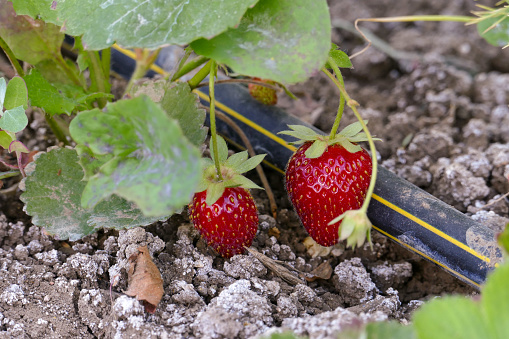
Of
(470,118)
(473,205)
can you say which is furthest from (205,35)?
(470,118)

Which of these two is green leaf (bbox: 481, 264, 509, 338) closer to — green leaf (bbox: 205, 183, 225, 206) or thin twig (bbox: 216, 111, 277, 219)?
green leaf (bbox: 205, 183, 225, 206)

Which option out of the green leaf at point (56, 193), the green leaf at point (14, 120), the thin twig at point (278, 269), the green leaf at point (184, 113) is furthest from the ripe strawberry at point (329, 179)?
the green leaf at point (14, 120)

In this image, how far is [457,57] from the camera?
6.49 ft

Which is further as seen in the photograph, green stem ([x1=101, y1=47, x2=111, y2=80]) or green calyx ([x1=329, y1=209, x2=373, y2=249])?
green stem ([x1=101, y1=47, x2=111, y2=80])

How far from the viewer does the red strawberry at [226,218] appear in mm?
1054

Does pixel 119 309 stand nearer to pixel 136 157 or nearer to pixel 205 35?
pixel 136 157

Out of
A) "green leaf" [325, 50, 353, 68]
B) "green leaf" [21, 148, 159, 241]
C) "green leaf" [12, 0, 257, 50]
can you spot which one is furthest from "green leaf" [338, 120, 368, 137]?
"green leaf" [21, 148, 159, 241]

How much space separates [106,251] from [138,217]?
137 mm

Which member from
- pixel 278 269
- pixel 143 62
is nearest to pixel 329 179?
pixel 278 269

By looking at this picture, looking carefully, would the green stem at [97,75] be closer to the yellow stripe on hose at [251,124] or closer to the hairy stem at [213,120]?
the yellow stripe on hose at [251,124]

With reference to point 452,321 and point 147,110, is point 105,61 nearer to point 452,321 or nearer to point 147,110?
point 147,110

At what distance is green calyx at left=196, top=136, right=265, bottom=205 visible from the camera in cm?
103

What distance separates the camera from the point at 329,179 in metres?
1.07

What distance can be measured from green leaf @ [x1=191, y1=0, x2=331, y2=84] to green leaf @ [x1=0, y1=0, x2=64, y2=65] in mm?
533
